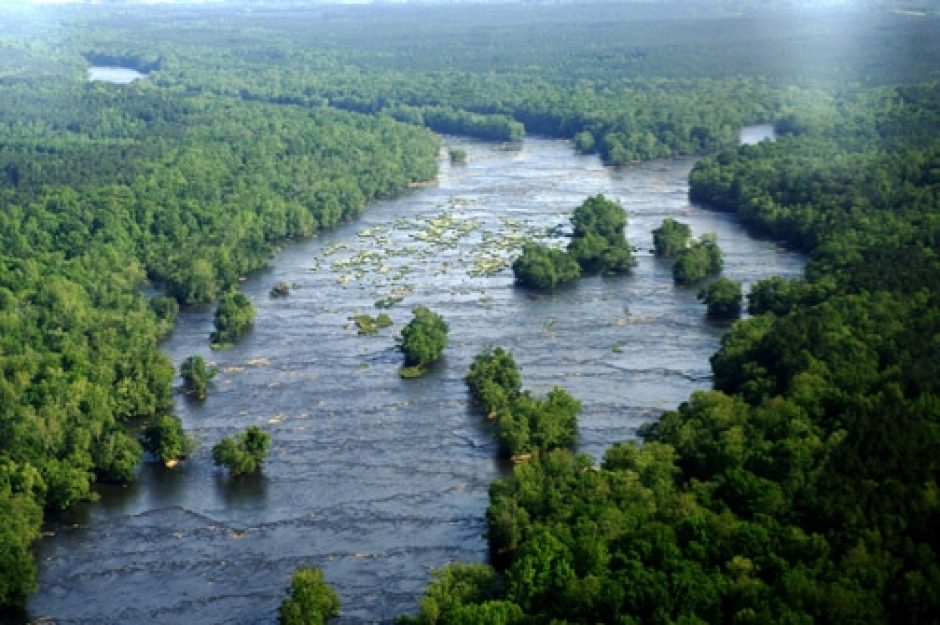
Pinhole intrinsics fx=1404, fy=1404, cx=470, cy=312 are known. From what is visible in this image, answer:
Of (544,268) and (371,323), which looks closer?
(371,323)

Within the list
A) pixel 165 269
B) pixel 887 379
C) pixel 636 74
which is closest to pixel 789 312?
pixel 887 379

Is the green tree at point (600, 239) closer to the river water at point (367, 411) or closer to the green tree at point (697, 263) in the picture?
the river water at point (367, 411)

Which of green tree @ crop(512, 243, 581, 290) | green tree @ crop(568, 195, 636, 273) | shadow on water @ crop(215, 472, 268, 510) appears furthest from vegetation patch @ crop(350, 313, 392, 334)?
shadow on water @ crop(215, 472, 268, 510)

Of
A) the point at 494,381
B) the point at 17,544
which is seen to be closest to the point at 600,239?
the point at 494,381

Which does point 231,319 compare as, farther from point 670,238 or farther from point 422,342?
point 670,238

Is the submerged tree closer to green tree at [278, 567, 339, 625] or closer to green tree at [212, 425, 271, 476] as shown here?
green tree at [212, 425, 271, 476]

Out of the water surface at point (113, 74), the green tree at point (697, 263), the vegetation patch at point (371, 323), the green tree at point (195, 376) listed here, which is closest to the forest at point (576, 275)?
the green tree at point (697, 263)
